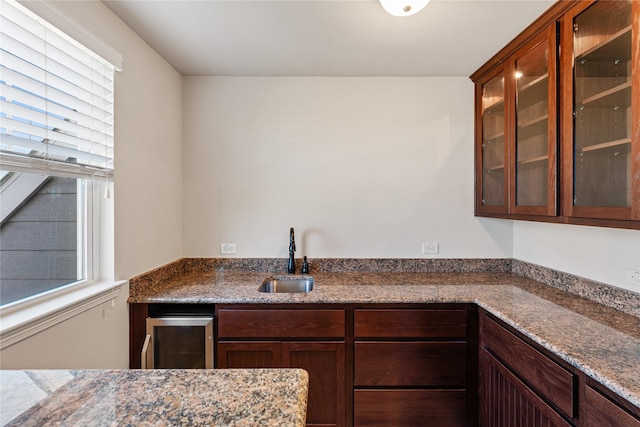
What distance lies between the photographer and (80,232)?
149 centimetres

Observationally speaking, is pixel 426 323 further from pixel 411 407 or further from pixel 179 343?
pixel 179 343

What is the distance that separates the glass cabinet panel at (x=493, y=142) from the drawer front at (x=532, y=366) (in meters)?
0.87

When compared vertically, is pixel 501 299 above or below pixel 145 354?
above

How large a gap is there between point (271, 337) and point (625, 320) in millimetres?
1711

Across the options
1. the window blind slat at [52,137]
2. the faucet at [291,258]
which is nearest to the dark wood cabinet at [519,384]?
the faucet at [291,258]

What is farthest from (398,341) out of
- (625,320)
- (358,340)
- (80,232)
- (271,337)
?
(80,232)

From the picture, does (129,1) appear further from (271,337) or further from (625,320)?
(625,320)

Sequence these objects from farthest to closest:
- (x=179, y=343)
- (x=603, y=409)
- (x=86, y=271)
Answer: (x=179, y=343) < (x=86, y=271) < (x=603, y=409)

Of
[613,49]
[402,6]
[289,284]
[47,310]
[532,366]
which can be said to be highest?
[402,6]

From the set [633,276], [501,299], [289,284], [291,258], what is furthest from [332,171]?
[633,276]

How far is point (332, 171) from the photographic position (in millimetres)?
2371

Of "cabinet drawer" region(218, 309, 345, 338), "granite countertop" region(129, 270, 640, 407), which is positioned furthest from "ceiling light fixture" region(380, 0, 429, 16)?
"cabinet drawer" region(218, 309, 345, 338)

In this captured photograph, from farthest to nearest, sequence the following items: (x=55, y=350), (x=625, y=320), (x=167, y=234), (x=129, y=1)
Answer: (x=167, y=234) → (x=129, y=1) → (x=625, y=320) → (x=55, y=350)

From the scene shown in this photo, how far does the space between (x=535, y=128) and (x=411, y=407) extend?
1.72 m
